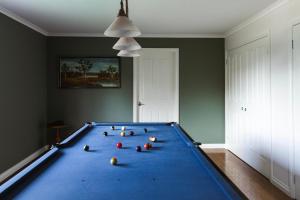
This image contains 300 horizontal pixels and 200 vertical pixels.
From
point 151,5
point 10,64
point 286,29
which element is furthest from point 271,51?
point 10,64

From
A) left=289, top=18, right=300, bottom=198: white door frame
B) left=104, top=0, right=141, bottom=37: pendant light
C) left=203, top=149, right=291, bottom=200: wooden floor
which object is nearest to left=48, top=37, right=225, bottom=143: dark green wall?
left=203, top=149, right=291, bottom=200: wooden floor

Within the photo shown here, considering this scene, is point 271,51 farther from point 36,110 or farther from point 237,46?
point 36,110

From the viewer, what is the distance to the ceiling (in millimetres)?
3086

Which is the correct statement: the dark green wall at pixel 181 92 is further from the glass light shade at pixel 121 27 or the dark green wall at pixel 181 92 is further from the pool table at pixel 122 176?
the glass light shade at pixel 121 27

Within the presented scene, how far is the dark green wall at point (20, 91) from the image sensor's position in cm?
332

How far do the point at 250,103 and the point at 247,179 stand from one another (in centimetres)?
118

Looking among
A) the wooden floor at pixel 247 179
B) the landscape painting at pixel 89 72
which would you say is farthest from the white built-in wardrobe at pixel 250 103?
the landscape painting at pixel 89 72

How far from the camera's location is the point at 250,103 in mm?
3852

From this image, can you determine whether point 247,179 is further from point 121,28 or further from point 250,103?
point 121,28

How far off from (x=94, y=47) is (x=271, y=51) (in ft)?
10.4

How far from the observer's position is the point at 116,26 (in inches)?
71.4

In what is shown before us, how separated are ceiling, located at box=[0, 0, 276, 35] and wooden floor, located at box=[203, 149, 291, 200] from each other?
7.64 ft

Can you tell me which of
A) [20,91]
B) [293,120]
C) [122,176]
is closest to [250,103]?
[293,120]

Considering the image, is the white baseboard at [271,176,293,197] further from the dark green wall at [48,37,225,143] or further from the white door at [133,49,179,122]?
the white door at [133,49,179,122]
